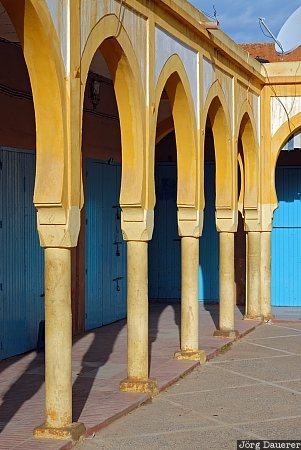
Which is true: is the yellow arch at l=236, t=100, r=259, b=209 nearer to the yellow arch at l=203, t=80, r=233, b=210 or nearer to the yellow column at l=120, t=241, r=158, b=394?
the yellow arch at l=203, t=80, r=233, b=210

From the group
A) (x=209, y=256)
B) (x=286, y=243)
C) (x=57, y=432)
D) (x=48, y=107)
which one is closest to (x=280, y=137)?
(x=286, y=243)

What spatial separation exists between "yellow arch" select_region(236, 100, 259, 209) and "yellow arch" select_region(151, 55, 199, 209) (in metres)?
4.25

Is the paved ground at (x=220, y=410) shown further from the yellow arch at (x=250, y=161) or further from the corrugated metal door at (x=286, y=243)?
the corrugated metal door at (x=286, y=243)

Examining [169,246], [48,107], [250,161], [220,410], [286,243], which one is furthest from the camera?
[169,246]

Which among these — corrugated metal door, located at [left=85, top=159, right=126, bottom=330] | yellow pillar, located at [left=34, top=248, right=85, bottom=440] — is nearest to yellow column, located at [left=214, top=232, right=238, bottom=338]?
corrugated metal door, located at [left=85, top=159, right=126, bottom=330]

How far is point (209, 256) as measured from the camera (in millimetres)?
19859

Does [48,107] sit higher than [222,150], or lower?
lower

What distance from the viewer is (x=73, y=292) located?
1408 centimetres

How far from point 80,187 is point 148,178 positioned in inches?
80.9

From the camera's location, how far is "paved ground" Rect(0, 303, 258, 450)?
8.09m

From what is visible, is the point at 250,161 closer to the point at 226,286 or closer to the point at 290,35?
the point at 290,35

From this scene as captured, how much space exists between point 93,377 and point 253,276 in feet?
20.8

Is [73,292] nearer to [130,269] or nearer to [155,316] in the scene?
[155,316]

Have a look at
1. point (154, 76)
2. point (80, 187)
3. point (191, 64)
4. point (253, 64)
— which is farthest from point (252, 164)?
point (80, 187)
